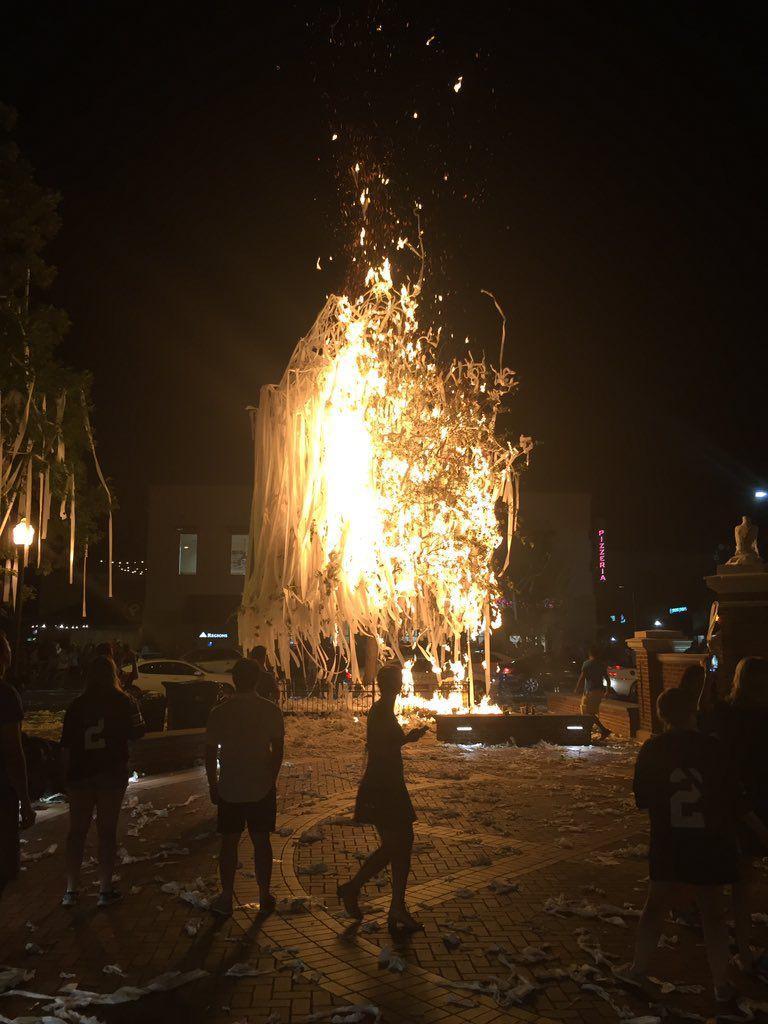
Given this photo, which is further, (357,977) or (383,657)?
(383,657)

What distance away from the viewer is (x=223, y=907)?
19.3ft

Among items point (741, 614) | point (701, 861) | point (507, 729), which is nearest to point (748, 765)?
point (701, 861)

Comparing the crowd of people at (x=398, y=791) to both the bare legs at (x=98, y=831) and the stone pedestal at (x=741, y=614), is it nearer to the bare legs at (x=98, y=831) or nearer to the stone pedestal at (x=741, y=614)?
the bare legs at (x=98, y=831)

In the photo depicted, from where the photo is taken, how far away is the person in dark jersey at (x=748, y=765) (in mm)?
4801

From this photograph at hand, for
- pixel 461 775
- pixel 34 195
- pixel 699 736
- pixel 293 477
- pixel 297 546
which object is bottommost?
pixel 461 775

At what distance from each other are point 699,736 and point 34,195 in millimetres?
18082

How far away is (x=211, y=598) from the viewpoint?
151 feet

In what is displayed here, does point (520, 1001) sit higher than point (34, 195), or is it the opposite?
point (34, 195)

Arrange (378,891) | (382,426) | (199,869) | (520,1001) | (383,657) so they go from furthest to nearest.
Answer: (383,657), (382,426), (199,869), (378,891), (520,1001)

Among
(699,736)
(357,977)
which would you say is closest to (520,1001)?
(357,977)

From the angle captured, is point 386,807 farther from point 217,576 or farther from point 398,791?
point 217,576

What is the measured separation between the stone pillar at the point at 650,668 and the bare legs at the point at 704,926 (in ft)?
33.2

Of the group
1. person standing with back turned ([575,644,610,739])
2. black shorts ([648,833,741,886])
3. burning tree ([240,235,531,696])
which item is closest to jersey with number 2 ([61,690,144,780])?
black shorts ([648,833,741,886])

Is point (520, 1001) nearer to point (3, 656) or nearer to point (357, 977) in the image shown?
point (357, 977)
